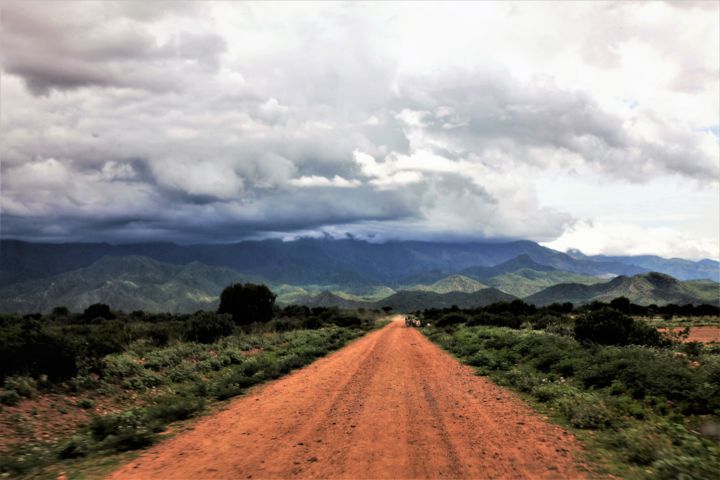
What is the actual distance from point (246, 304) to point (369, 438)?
225 feet

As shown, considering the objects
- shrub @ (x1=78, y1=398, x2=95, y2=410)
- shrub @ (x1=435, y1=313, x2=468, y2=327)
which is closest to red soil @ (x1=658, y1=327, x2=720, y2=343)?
shrub @ (x1=435, y1=313, x2=468, y2=327)

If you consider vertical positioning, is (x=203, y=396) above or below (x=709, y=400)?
below

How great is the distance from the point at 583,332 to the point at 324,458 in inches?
897

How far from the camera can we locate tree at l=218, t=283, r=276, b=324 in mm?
75000

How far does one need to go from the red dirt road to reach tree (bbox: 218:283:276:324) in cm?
5993

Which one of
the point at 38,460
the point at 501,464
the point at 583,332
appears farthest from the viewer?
the point at 583,332

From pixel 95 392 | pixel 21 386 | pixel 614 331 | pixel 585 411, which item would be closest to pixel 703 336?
pixel 614 331

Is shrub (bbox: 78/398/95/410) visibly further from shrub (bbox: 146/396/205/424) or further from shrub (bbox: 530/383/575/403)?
shrub (bbox: 530/383/575/403)

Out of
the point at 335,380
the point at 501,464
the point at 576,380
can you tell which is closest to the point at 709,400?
the point at 576,380

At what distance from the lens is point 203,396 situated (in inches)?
639

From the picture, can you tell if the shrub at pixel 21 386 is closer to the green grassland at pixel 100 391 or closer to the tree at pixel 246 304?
the green grassland at pixel 100 391

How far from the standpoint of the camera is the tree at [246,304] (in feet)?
246

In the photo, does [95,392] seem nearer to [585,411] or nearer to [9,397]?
[9,397]

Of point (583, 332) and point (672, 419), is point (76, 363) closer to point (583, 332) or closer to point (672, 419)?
point (672, 419)
